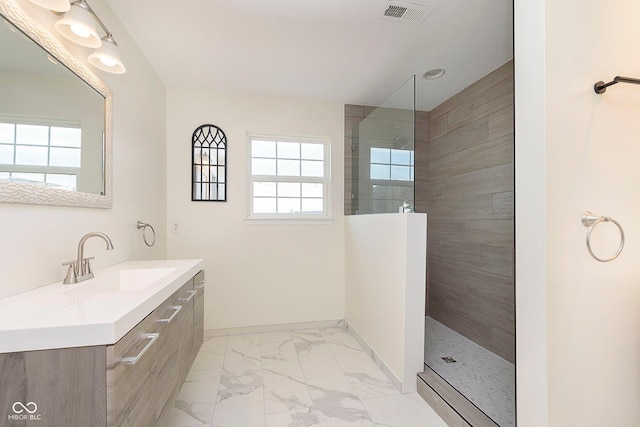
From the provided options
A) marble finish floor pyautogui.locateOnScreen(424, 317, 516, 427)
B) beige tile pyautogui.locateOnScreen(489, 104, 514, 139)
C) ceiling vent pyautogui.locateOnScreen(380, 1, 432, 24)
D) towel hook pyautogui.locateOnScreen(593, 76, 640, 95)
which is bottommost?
marble finish floor pyautogui.locateOnScreen(424, 317, 516, 427)

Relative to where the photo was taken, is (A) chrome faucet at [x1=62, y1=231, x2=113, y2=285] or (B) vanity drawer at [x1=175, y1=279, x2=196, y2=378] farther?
(B) vanity drawer at [x1=175, y1=279, x2=196, y2=378]

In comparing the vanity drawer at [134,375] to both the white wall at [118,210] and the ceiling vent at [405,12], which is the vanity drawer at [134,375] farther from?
the ceiling vent at [405,12]

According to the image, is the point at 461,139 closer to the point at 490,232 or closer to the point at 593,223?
the point at 490,232

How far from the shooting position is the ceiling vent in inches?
66.8

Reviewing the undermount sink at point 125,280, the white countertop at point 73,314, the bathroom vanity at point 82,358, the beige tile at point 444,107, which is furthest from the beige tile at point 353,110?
the bathroom vanity at point 82,358

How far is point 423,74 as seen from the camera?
8.39 ft

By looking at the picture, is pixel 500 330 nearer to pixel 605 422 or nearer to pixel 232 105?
pixel 605 422

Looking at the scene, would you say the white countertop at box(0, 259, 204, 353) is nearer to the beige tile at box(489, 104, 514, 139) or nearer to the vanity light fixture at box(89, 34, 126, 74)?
the vanity light fixture at box(89, 34, 126, 74)

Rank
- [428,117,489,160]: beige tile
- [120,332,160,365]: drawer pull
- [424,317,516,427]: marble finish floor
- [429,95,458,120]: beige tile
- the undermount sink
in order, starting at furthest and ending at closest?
[429,95,458,120]: beige tile
[428,117,489,160]: beige tile
[424,317,516,427]: marble finish floor
the undermount sink
[120,332,160,365]: drawer pull

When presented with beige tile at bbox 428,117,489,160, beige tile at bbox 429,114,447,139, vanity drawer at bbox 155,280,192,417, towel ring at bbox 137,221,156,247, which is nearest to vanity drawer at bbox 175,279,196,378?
vanity drawer at bbox 155,280,192,417

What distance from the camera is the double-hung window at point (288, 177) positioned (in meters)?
3.08

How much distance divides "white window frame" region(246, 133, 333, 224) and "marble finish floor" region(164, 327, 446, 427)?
124 centimetres

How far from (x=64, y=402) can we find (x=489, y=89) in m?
3.23

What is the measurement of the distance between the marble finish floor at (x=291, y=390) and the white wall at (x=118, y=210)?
3.50ft
